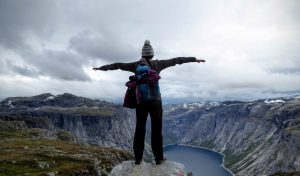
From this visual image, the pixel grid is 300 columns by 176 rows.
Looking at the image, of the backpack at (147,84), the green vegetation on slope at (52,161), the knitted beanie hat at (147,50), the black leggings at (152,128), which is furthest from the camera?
the green vegetation on slope at (52,161)

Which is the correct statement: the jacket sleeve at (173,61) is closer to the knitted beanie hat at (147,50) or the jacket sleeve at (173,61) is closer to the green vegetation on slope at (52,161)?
the knitted beanie hat at (147,50)

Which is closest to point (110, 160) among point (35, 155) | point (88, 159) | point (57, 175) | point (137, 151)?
point (88, 159)

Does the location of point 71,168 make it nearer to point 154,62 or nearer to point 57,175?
point 57,175

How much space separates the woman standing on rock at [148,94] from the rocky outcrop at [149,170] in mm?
320

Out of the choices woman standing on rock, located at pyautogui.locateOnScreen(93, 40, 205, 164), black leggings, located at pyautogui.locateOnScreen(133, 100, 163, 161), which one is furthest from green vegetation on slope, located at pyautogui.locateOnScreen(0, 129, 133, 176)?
woman standing on rock, located at pyautogui.locateOnScreen(93, 40, 205, 164)

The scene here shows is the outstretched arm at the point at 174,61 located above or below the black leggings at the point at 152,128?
above

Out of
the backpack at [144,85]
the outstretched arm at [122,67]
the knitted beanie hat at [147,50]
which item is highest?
the knitted beanie hat at [147,50]

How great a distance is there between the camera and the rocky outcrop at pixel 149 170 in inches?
765

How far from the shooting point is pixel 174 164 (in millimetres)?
20062

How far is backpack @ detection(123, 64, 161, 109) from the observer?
62.8 feet

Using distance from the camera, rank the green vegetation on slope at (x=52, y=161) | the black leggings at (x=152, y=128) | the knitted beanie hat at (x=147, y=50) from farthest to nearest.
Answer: the green vegetation on slope at (x=52, y=161)
the knitted beanie hat at (x=147, y=50)
the black leggings at (x=152, y=128)

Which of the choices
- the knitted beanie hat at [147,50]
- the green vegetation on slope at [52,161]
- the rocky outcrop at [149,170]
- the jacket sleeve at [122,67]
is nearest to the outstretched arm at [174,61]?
the knitted beanie hat at [147,50]

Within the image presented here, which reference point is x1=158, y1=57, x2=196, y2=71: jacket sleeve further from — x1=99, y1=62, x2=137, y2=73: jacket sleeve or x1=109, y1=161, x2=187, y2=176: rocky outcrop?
x1=109, y1=161, x2=187, y2=176: rocky outcrop

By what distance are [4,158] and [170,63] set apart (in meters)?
149
